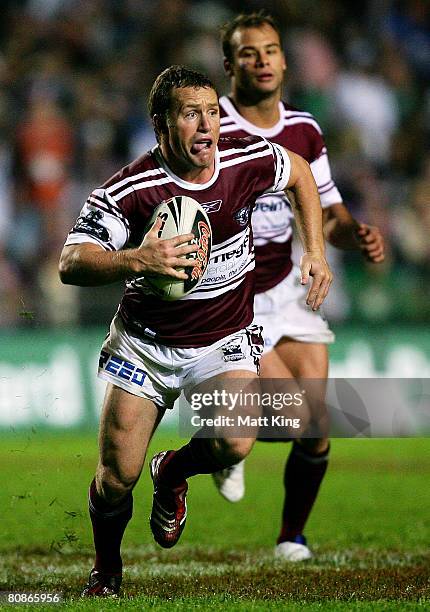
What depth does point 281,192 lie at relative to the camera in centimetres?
671

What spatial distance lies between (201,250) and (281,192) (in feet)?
5.75

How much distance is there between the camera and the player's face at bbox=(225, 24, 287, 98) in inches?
259

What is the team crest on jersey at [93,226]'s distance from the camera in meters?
5.01

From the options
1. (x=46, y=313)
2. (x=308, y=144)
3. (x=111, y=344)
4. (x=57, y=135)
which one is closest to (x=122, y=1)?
(x=57, y=135)

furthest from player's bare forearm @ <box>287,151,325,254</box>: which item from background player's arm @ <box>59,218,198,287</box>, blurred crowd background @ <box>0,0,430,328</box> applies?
blurred crowd background @ <box>0,0,430,328</box>

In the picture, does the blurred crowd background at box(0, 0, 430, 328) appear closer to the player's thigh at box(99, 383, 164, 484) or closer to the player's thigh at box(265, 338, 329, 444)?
the player's thigh at box(265, 338, 329, 444)

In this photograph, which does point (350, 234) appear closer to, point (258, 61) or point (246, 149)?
point (258, 61)

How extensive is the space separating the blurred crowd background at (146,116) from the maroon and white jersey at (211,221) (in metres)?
5.40

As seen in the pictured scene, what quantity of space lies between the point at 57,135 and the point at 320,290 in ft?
25.7

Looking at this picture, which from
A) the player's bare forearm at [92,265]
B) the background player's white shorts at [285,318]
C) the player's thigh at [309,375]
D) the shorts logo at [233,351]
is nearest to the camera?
the player's bare forearm at [92,265]

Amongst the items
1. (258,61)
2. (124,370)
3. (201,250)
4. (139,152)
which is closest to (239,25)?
(258,61)

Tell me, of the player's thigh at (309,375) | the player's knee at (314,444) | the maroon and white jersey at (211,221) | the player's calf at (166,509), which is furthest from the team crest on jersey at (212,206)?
the player's knee at (314,444)

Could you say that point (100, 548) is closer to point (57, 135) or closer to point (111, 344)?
point (111, 344)

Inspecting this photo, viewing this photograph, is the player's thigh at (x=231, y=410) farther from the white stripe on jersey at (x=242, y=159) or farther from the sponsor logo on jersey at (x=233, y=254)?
the white stripe on jersey at (x=242, y=159)
